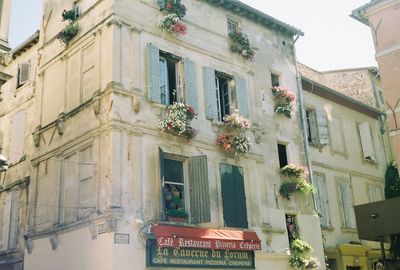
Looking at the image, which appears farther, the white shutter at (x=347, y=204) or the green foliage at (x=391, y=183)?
the green foliage at (x=391, y=183)

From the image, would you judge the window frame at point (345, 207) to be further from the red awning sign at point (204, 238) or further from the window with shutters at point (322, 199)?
the red awning sign at point (204, 238)

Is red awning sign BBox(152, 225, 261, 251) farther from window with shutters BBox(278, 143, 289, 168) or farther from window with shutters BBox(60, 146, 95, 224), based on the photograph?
window with shutters BBox(278, 143, 289, 168)

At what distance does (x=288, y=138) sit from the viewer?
19188mm

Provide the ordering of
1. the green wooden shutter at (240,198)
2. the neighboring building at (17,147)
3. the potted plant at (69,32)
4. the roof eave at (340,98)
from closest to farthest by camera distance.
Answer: the green wooden shutter at (240,198) → the potted plant at (69,32) → the neighboring building at (17,147) → the roof eave at (340,98)

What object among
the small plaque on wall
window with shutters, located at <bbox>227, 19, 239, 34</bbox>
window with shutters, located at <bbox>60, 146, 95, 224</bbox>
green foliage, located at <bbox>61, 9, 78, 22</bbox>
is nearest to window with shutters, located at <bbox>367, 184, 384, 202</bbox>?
window with shutters, located at <bbox>227, 19, 239, 34</bbox>

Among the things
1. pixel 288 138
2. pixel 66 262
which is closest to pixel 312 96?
pixel 288 138

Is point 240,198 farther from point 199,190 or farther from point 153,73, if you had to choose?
point 153,73

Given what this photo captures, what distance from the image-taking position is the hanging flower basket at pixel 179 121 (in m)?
14.9

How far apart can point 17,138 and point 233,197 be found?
8773 millimetres

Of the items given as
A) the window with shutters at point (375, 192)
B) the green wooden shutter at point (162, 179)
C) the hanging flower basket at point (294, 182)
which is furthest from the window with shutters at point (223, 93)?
the window with shutters at point (375, 192)

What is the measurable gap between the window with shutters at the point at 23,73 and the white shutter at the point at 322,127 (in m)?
12.0

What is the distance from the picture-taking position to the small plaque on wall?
13.0 m

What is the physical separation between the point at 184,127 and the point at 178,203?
2.23m

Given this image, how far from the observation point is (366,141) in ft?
79.2
